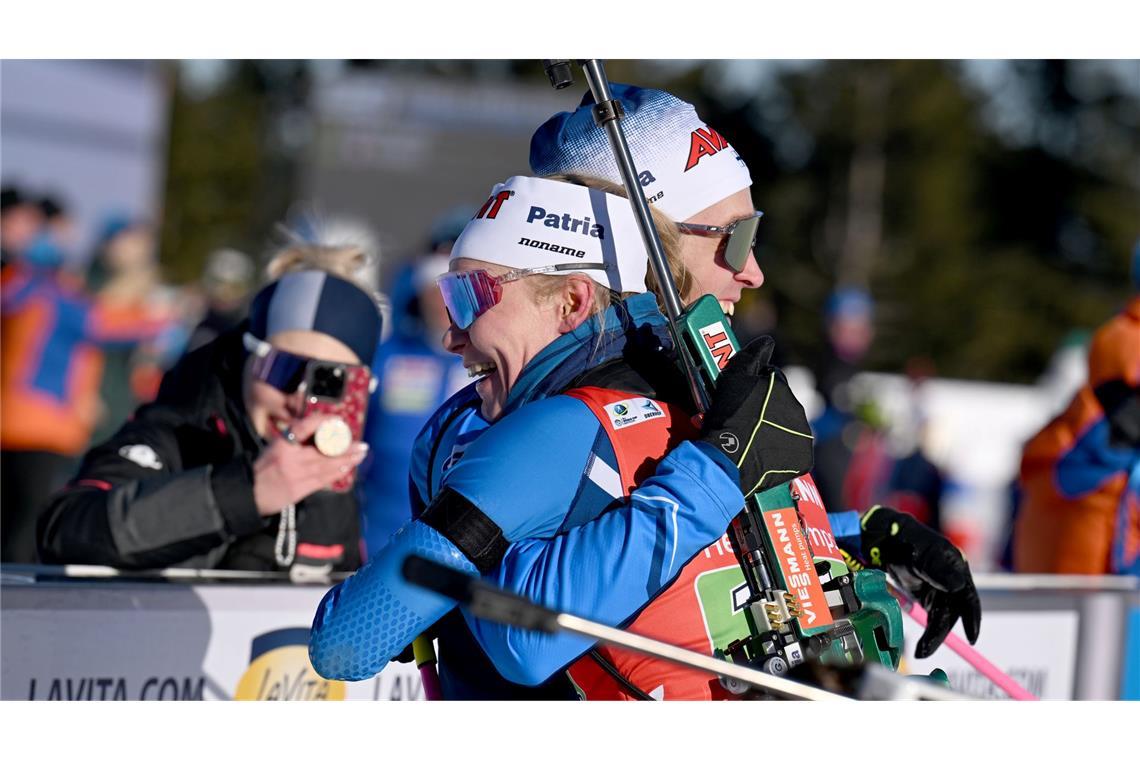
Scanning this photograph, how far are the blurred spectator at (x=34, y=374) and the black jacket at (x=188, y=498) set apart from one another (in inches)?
198

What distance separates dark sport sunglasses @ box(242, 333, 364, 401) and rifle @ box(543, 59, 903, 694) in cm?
147

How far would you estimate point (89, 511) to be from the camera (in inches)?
141

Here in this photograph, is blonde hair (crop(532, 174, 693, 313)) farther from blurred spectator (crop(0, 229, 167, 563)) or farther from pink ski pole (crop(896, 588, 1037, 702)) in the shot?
blurred spectator (crop(0, 229, 167, 563))

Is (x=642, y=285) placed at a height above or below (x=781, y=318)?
above

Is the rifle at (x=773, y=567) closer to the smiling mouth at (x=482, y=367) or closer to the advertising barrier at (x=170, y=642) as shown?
the smiling mouth at (x=482, y=367)

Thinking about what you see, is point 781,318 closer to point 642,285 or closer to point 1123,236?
point 1123,236

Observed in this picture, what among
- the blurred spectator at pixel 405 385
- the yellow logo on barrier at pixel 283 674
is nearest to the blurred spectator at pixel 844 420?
the blurred spectator at pixel 405 385

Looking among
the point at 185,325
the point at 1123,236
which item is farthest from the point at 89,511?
the point at 1123,236

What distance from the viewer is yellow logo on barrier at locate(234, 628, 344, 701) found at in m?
3.53

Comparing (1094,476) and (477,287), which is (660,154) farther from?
(1094,476)

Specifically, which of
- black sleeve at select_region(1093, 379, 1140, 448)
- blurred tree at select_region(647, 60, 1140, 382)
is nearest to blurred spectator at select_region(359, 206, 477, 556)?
black sleeve at select_region(1093, 379, 1140, 448)

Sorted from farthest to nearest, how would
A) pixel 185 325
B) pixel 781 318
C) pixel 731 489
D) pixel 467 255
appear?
pixel 781 318 → pixel 185 325 → pixel 467 255 → pixel 731 489
